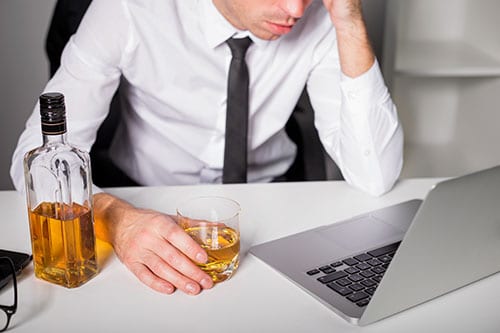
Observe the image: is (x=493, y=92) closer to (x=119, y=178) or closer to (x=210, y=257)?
(x=119, y=178)

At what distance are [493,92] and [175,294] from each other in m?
1.61

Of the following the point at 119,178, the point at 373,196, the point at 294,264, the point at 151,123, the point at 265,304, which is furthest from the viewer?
the point at 119,178

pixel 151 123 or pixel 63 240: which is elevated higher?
pixel 63 240

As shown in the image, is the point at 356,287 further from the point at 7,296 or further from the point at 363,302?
the point at 7,296

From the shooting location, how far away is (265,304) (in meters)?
1.08

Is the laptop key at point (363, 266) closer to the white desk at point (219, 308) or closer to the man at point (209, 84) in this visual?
the white desk at point (219, 308)

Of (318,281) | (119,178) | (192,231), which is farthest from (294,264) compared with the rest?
(119,178)

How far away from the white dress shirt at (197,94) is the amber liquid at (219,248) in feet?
1.35

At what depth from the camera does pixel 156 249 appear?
115 cm

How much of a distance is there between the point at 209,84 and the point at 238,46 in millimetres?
127

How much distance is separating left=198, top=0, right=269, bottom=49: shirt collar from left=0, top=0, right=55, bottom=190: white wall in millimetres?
1300

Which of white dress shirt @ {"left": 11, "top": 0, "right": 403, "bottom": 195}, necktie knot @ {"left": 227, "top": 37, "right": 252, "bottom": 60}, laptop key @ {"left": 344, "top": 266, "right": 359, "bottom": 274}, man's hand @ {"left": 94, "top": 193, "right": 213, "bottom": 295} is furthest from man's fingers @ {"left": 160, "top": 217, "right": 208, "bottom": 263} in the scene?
necktie knot @ {"left": 227, "top": 37, "right": 252, "bottom": 60}

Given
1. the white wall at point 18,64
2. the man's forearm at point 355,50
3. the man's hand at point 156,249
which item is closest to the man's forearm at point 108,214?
the man's hand at point 156,249

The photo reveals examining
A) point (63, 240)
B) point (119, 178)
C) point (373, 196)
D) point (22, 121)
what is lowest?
point (22, 121)
